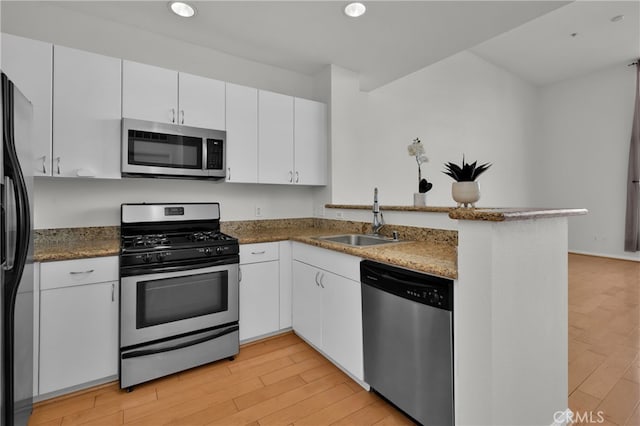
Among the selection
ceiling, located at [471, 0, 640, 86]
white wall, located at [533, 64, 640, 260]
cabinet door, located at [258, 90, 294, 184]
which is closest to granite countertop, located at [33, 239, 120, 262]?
cabinet door, located at [258, 90, 294, 184]

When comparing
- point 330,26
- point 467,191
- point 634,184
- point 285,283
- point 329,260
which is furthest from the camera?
point 634,184

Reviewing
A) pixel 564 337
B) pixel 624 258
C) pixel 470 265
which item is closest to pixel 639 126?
pixel 624 258

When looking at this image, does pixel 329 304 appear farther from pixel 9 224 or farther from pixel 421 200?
pixel 9 224

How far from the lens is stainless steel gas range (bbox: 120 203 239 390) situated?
6.32 feet

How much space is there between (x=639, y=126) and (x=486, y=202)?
277cm

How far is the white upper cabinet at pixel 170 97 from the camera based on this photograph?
223 centimetres

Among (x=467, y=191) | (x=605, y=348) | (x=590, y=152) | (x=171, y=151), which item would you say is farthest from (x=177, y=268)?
(x=590, y=152)

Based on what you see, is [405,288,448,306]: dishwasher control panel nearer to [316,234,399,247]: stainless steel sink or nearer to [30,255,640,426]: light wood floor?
[30,255,640,426]: light wood floor

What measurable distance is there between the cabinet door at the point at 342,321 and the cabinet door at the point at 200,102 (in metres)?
1.55

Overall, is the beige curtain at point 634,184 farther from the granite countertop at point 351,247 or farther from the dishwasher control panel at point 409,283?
the dishwasher control panel at point 409,283

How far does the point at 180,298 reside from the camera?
208 cm

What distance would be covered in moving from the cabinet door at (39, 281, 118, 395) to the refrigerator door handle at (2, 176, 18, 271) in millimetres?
514

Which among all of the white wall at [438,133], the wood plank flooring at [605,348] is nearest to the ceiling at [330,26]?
the white wall at [438,133]

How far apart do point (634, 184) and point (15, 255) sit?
7943mm
